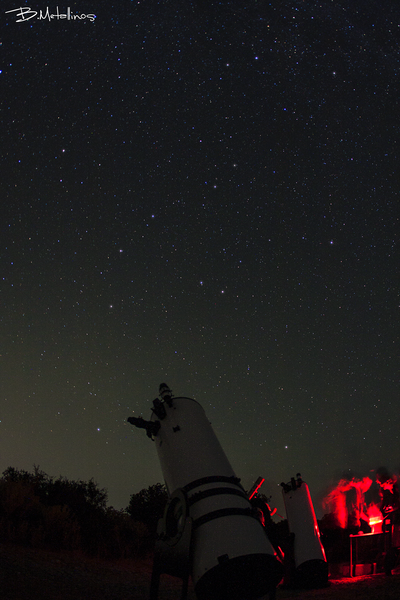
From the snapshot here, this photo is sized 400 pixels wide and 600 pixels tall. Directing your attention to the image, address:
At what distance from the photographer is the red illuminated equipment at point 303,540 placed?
8406 millimetres

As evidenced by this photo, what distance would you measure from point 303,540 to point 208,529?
5208 mm

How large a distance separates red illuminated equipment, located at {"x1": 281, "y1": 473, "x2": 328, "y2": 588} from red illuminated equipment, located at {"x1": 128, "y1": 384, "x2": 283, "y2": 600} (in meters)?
4.08

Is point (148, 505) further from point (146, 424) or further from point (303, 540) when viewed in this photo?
point (146, 424)

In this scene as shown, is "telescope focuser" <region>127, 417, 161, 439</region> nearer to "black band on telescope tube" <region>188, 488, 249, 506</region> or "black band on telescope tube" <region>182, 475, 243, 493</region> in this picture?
"black band on telescope tube" <region>182, 475, 243, 493</region>

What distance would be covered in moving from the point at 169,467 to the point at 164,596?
5.41 m

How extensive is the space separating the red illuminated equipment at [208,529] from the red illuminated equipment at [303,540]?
408cm

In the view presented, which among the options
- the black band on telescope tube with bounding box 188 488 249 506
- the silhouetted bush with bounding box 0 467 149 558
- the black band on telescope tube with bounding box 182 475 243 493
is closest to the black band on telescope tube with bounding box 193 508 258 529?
the black band on telescope tube with bounding box 188 488 249 506

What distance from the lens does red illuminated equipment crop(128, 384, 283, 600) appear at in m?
4.39

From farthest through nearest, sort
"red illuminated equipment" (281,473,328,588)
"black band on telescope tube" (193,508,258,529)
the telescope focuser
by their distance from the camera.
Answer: "red illuminated equipment" (281,473,328,588)
the telescope focuser
"black band on telescope tube" (193,508,258,529)

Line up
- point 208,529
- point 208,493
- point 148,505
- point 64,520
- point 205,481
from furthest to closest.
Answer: point 148,505 → point 64,520 → point 205,481 → point 208,493 → point 208,529

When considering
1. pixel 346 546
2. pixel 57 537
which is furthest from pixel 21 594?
pixel 346 546

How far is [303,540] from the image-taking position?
8586 millimetres


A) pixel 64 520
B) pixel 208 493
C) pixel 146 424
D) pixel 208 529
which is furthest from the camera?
pixel 64 520

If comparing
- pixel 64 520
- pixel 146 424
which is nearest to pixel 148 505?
pixel 64 520
